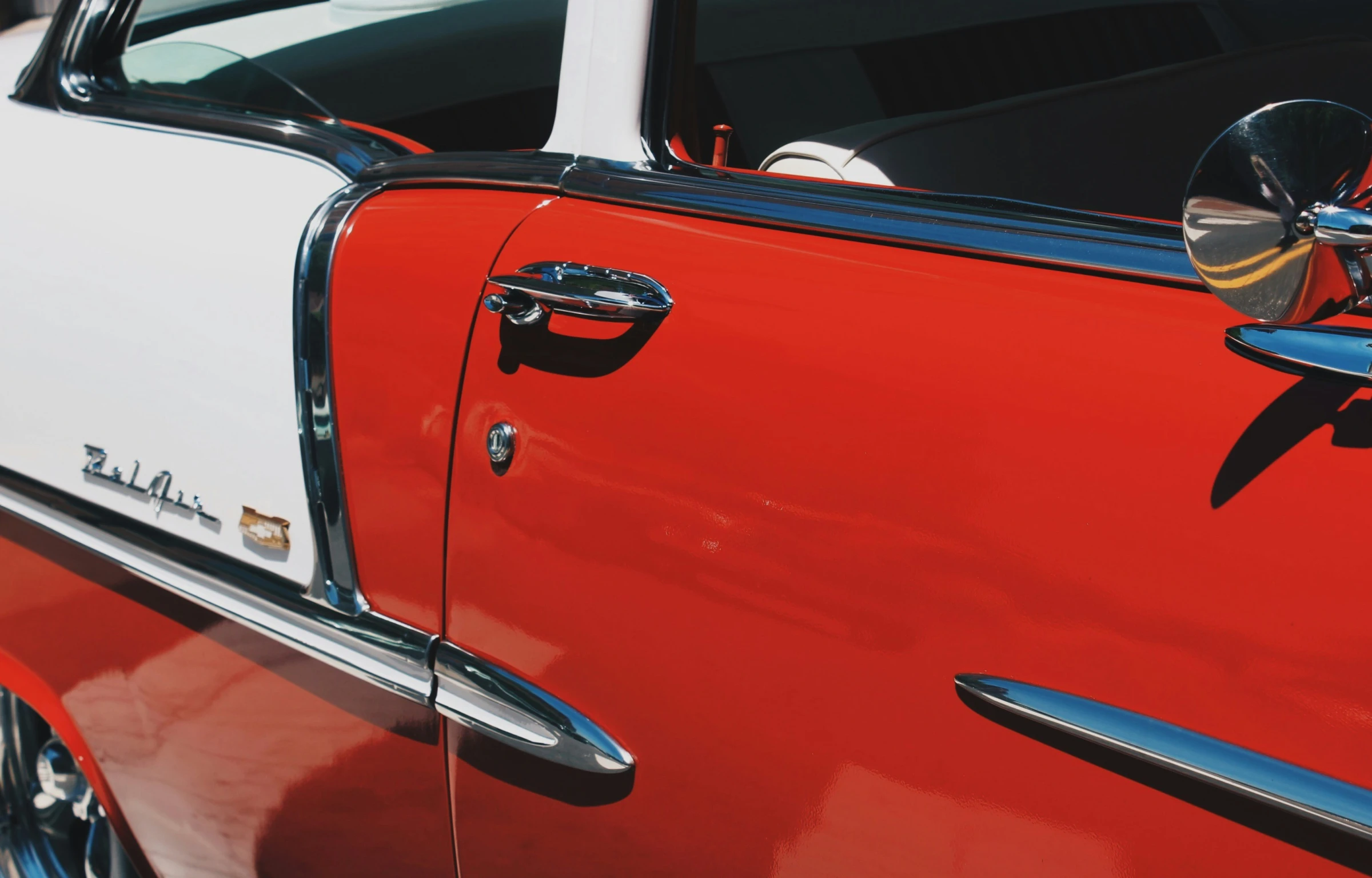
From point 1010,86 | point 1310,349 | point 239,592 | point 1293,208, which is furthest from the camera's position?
point 1010,86

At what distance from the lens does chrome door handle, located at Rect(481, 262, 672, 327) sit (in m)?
1.10

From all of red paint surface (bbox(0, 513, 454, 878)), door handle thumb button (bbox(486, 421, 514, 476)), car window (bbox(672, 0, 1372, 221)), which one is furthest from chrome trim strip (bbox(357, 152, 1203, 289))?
red paint surface (bbox(0, 513, 454, 878))

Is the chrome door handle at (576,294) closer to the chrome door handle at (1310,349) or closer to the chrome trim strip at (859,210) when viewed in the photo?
the chrome trim strip at (859,210)

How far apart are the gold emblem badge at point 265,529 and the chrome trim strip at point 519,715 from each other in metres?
0.26

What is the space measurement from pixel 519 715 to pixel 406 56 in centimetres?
134

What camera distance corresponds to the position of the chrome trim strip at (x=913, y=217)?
936 millimetres

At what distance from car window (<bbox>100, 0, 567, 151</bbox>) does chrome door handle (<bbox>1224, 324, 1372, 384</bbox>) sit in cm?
135

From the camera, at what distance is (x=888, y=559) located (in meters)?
0.95

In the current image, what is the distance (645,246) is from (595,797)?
55 centimetres

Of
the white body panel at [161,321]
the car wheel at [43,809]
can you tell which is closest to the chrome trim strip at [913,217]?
the white body panel at [161,321]

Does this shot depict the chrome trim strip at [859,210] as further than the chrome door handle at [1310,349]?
Yes

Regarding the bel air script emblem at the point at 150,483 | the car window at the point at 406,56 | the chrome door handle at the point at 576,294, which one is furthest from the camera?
the car window at the point at 406,56

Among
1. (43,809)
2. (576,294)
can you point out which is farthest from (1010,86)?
(43,809)

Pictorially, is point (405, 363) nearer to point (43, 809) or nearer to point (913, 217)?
point (913, 217)
